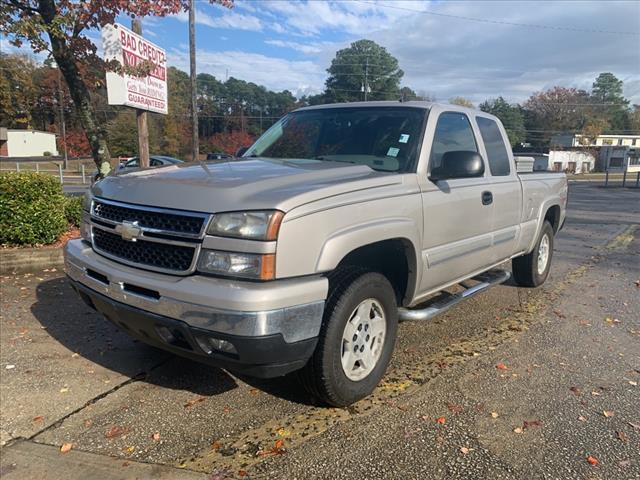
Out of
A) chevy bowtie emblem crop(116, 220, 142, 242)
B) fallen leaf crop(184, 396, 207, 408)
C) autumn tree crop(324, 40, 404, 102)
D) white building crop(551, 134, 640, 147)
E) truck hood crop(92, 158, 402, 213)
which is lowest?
fallen leaf crop(184, 396, 207, 408)

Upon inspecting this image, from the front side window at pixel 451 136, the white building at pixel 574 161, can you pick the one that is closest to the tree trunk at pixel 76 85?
the front side window at pixel 451 136

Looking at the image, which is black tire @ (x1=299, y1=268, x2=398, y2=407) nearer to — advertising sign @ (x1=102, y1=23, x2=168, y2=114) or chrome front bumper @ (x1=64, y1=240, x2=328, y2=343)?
chrome front bumper @ (x1=64, y1=240, x2=328, y2=343)

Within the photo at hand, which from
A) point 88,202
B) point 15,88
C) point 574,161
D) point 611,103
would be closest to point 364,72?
point 574,161

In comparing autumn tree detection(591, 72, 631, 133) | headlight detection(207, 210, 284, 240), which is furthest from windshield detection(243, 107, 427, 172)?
autumn tree detection(591, 72, 631, 133)

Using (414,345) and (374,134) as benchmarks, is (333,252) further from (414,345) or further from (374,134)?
(414,345)

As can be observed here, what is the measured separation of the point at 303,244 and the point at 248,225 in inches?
11.8

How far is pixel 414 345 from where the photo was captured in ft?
14.3

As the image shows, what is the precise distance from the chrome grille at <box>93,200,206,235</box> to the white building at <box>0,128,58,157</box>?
2830 inches

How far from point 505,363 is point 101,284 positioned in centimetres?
300

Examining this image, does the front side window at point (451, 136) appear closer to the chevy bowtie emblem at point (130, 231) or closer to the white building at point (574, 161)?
the chevy bowtie emblem at point (130, 231)

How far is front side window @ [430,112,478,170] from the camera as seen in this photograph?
3921 mm

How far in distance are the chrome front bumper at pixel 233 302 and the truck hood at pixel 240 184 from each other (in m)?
0.39

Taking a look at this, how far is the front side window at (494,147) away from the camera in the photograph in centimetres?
479

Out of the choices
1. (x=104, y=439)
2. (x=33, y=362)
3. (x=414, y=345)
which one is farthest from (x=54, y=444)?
(x=414, y=345)
